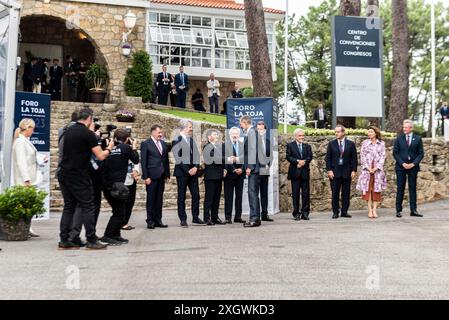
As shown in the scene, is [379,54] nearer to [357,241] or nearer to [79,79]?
[357,241]

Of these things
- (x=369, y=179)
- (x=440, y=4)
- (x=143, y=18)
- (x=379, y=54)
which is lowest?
(x=369, y=179)

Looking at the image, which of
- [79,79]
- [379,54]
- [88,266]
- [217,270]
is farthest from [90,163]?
[79,79]

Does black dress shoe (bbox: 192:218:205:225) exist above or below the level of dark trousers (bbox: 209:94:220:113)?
below

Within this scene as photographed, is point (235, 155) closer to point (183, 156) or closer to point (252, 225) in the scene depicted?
point (183, 156)

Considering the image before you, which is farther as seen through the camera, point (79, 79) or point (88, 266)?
point (79, 79)

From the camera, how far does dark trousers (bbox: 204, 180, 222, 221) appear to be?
13898 millimetres

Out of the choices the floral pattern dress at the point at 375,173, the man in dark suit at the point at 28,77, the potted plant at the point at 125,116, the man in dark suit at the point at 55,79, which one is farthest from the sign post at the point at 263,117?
the man in dark suit at the point at 55,79

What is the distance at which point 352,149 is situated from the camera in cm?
1497

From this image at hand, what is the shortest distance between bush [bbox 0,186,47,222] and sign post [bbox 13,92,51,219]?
9.21ft

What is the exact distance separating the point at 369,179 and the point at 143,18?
56.3 feet

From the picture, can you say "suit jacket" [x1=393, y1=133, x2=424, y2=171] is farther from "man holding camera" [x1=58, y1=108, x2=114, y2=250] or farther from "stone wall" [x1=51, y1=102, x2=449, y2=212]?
"man holding camera" [x1=58, y1=108, x2=114, y2=250]

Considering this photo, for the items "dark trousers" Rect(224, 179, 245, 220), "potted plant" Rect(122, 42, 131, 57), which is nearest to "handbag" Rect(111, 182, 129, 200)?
"dark trousers" Rect(224, 179, 245, 220)

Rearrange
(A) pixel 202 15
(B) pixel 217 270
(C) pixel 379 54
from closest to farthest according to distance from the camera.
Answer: (B) pixel 217 270
(C) pixel 379 54
(A) pixel 202 15

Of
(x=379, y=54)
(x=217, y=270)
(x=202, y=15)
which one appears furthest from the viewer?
(x=202, y=15)
